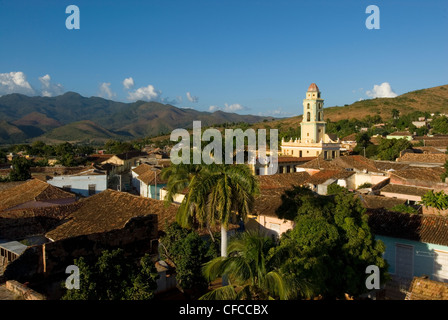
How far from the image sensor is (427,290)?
8.09 metres

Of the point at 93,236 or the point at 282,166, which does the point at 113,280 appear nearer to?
the point at 93,236

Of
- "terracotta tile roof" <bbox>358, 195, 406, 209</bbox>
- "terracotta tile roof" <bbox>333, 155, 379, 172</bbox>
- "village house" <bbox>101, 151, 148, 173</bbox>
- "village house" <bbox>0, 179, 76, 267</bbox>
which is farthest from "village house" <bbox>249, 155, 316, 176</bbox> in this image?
"village house" <bbox>0, 179, 76, 267</bbox>

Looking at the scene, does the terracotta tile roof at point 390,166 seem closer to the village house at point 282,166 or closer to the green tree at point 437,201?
the village house at point 282,166

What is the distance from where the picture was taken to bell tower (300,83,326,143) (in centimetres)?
4472

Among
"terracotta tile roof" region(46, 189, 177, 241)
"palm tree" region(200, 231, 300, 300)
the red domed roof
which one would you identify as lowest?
"terracotta tile roof" region(46, 189, 177, 241)

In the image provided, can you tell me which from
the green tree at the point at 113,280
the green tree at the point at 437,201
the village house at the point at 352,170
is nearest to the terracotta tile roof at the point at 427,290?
the green tree at the point at 113,280

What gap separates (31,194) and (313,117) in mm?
33178

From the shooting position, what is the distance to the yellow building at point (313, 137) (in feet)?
143

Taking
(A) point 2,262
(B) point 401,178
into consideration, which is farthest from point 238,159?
(B) point 401,178

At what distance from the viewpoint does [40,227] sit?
50.2ft

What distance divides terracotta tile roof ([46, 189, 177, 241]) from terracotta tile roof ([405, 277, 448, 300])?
8313 millimetres

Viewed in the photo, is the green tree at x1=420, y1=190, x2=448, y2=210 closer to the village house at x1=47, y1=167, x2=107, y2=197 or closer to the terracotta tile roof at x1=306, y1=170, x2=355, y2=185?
the terracotta tile roof at x1=306, y1=170, x2=355, y2=185

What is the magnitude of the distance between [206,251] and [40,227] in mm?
8018

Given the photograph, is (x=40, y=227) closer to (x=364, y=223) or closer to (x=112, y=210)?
(x=112, y=210)
